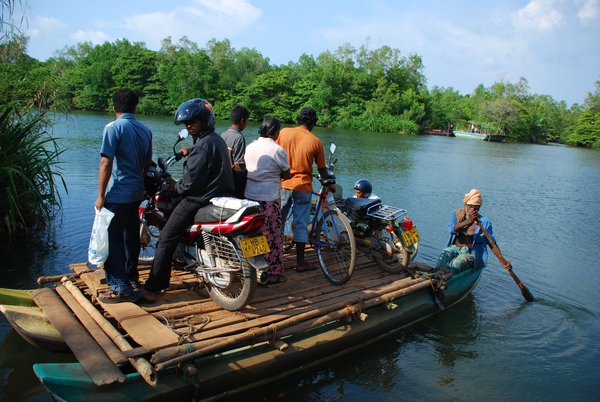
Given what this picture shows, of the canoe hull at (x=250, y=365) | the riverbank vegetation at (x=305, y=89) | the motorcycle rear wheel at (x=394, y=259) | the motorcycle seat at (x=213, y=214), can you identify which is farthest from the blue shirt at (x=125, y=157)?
the riverbank vegetation at (x=305, y=89)

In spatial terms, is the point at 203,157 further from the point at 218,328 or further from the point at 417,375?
the point at 417,375

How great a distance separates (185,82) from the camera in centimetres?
5916

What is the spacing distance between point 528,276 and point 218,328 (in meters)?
7.06

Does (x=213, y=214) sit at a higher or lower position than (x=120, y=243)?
higher

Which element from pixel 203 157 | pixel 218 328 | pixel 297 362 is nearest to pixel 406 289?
pixel 297 362

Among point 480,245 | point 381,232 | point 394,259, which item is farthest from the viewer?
point 480,245

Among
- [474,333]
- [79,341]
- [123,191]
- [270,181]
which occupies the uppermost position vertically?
[270,181]

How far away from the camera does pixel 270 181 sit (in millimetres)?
4949

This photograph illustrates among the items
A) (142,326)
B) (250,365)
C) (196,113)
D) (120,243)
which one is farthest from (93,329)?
(196,113)

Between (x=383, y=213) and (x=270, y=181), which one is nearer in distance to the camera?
(x=270, y=181)

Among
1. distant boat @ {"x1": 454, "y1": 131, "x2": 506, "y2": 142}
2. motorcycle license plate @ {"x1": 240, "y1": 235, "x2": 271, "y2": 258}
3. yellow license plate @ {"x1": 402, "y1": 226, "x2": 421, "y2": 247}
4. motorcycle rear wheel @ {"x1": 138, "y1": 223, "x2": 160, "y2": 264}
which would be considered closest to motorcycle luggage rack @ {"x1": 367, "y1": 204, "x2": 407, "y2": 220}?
yellow license plate @ {"x1": 402, "y1": 226, "x2": 421, "y2": 247}

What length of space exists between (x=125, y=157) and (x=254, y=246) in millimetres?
1413

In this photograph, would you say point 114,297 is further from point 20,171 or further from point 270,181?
point 20,171

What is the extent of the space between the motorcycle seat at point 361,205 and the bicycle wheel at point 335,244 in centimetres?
55
